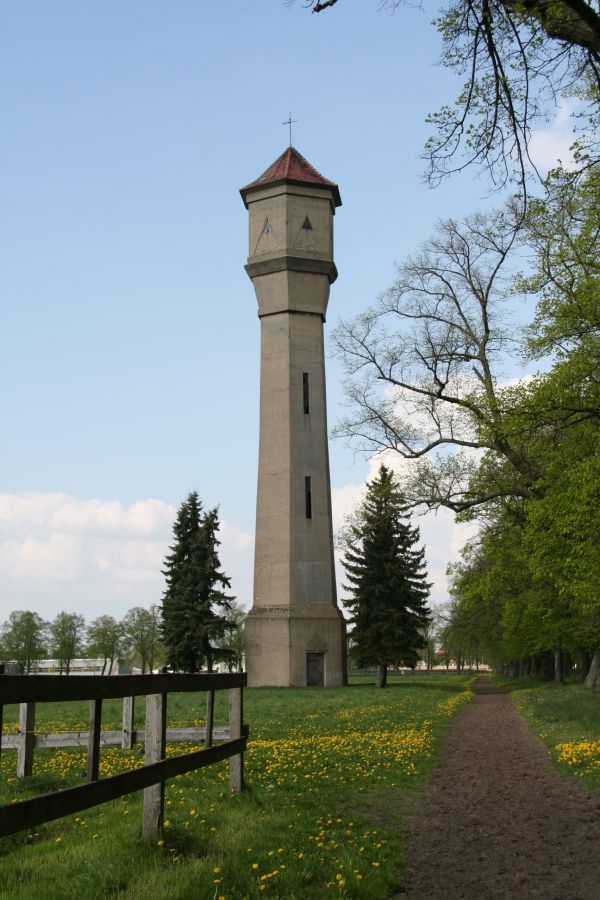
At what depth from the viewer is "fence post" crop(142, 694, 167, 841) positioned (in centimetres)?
681

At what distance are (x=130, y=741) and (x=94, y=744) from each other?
17.6 feet

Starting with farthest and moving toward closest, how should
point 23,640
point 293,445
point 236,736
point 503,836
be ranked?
point 23,640 → point 293,445 → point 236,736 → point 503,836

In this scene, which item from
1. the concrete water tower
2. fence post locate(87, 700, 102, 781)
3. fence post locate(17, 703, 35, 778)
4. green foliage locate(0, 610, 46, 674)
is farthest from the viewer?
green foliage locate(0, 610, 46, 674)

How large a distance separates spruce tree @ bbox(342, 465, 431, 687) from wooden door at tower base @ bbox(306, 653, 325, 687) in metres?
4.56

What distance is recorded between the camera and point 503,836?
8180mm

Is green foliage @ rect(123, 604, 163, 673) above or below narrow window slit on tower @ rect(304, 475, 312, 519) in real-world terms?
below

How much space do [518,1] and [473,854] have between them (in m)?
7.39

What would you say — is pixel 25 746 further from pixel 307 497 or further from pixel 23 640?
pixel 23 640

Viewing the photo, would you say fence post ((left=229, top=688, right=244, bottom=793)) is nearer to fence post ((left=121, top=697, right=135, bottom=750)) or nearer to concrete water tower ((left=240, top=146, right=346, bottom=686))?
fence post ((left=121, top=697, right=135, bottom=750))

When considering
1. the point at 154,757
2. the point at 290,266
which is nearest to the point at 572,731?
the point at 154,757

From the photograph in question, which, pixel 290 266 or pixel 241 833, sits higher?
pixel 290 266

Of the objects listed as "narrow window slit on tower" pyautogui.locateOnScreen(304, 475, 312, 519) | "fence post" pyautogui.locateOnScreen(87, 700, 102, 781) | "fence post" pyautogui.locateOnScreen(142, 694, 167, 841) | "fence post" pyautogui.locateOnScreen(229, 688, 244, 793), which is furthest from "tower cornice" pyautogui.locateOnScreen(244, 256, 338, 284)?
"fence post" pyautogui.locateOnScreen(87, 700, 102, 781)

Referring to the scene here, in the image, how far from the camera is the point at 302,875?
623cm

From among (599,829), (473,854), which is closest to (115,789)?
(473,854)
